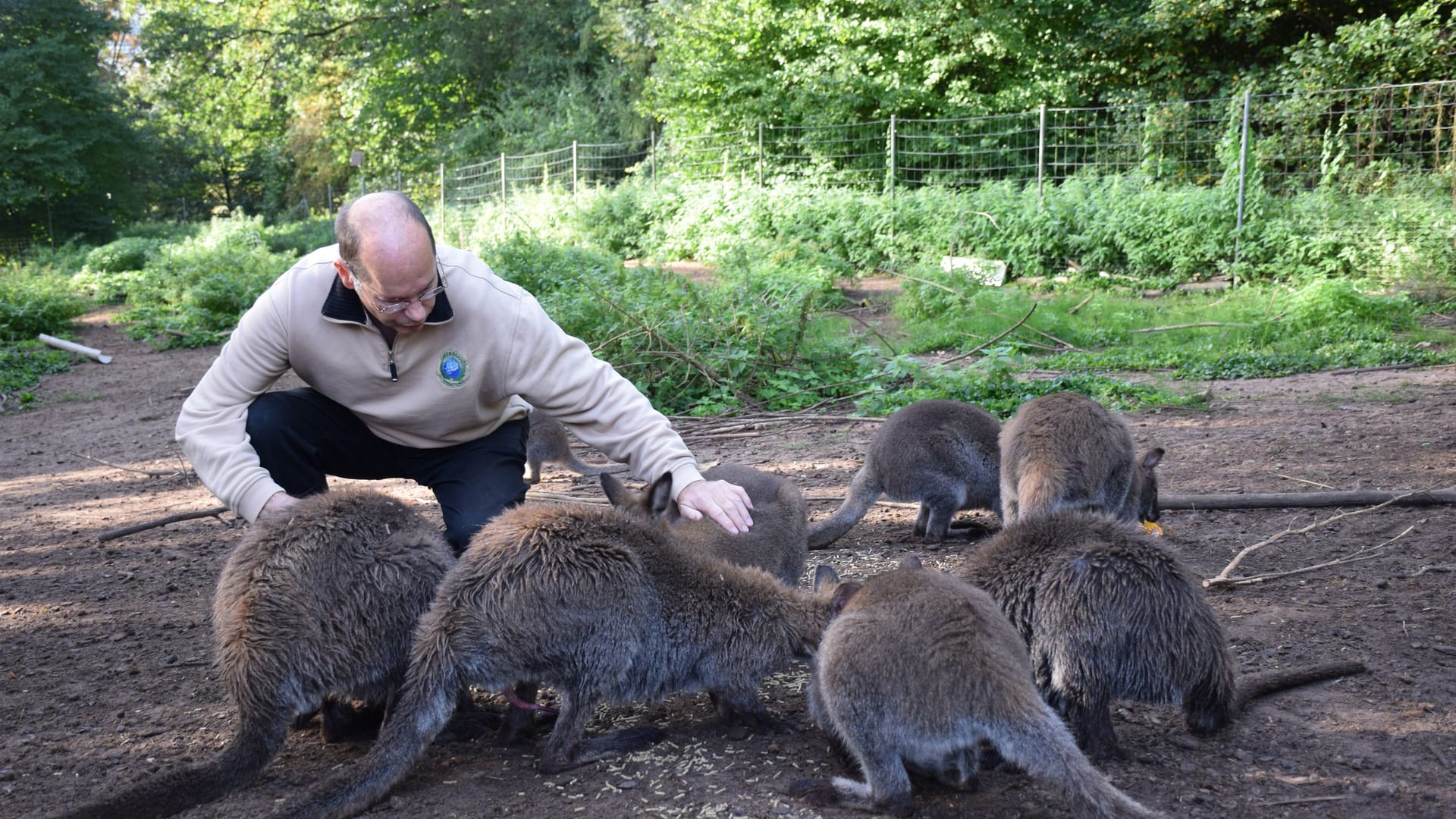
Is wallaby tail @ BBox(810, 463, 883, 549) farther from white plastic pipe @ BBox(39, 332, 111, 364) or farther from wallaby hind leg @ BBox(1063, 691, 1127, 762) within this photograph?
white plastic pipe @ BBox(39, 332, 111, 364)

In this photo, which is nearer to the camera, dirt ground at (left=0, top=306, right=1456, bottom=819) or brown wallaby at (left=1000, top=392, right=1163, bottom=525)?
dirt ground at (left=0, top=306, right=1456, bottom=819)

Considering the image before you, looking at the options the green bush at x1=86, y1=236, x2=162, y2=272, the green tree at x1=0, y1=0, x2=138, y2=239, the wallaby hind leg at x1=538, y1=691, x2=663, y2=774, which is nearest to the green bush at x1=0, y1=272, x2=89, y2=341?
the green bush at x1=86, y1=236, x2=162, y2=272

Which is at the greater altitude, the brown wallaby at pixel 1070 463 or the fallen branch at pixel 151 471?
the brown wallaby at pixel 1070 463

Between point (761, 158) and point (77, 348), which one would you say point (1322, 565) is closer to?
point (77, 348)

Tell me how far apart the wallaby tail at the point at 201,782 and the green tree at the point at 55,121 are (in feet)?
112

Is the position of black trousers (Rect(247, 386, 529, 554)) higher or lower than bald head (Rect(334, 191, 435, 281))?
lower

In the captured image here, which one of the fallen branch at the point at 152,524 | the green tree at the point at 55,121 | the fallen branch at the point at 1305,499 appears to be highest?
the green tree at the point at 55,121

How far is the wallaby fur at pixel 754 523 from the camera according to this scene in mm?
4625

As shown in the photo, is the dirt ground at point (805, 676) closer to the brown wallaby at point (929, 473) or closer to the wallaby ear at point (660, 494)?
the brown wallaby at point (929, 473)

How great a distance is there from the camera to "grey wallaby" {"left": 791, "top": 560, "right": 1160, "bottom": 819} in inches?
115

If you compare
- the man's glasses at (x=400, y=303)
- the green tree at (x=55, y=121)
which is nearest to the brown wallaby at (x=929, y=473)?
the man's glasses at (x=400, y=303)

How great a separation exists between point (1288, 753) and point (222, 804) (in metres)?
3.23

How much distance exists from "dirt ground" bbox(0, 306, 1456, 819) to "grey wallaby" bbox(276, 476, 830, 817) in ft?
0.55

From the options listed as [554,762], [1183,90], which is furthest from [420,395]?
[1183,90]
